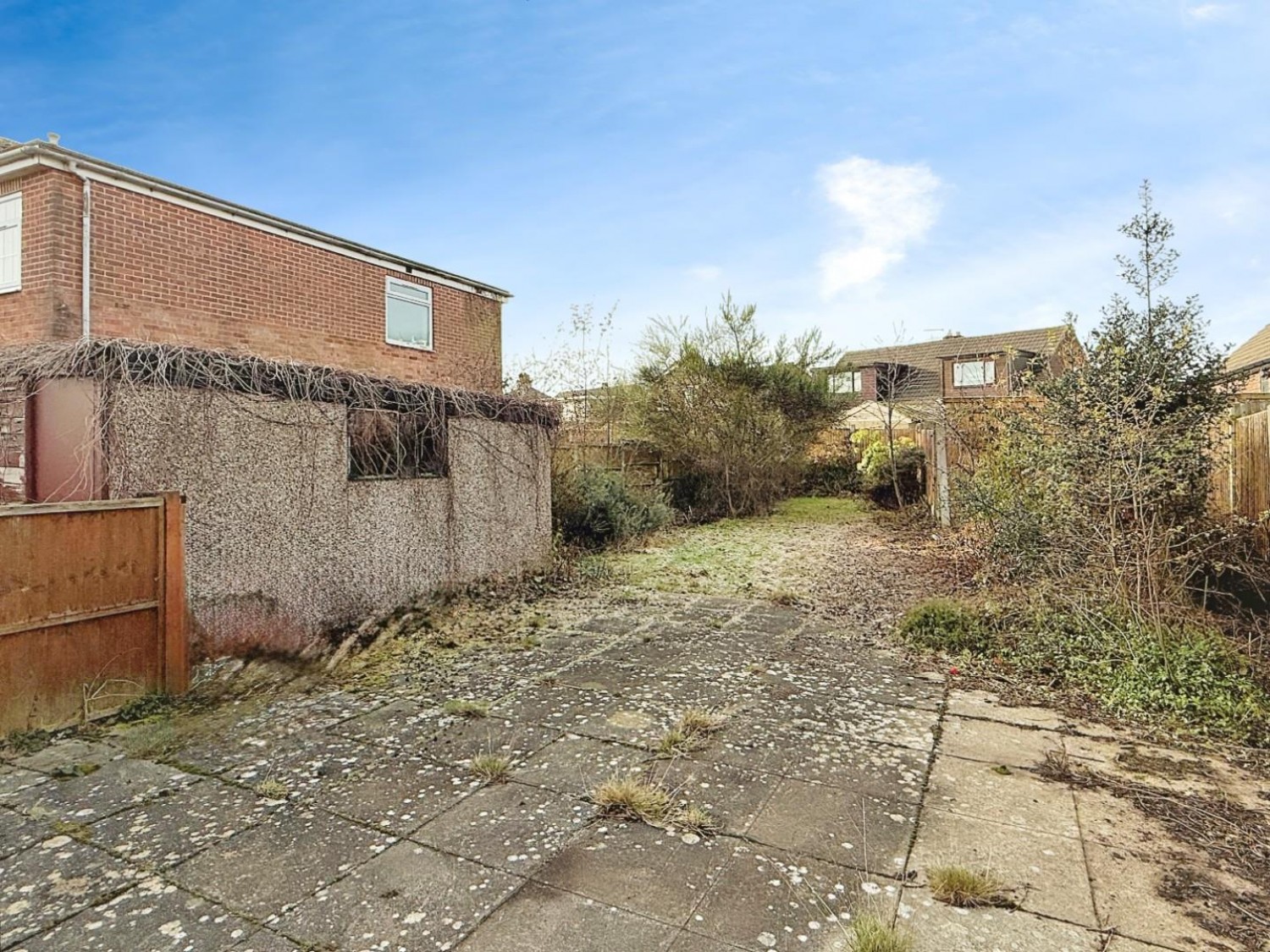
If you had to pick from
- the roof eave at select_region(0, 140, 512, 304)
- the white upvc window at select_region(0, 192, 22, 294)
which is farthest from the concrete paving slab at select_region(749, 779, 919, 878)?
the white upvc window at select_region(0, 192, 22, 294)

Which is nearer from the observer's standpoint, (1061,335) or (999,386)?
(1061,335)

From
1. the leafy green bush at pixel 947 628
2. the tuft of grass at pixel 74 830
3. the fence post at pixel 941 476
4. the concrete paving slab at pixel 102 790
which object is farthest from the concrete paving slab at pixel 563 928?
the fence post at pixel 941 476

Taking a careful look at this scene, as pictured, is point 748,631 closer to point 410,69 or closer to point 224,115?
point 410,69

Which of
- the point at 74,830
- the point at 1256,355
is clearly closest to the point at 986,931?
the point at 74,830

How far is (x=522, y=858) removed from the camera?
2670mm

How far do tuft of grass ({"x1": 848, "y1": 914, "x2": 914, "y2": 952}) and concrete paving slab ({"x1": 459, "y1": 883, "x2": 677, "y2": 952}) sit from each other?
1.85ft

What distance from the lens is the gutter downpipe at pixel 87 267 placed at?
8.67 m

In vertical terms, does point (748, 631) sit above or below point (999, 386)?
below

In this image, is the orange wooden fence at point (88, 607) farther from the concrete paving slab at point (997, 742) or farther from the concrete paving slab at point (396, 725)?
the concrete paving slab at point (997, 742)

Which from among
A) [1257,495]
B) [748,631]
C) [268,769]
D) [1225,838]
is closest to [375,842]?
[268,769]

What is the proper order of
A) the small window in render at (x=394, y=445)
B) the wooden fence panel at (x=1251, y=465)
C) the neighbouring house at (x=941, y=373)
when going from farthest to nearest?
the neighbouring house at (x=941, y=373) < the small window in render at (x=394, y=445) < the wooden fence panel at (x=1251, y=465)

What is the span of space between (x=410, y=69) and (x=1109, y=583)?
10005 millimetres

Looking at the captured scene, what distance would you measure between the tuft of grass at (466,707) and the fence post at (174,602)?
1751mm

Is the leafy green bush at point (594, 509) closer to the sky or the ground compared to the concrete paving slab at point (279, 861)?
closer to the sky
